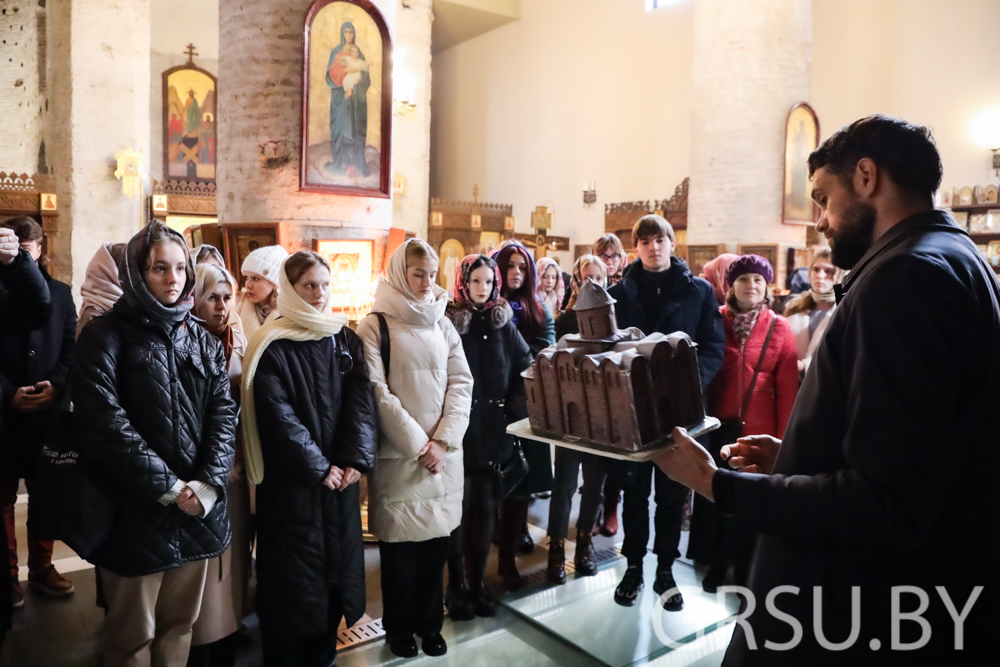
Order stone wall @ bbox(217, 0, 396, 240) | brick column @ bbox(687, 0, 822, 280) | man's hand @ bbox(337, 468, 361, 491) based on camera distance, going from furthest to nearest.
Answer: brick column @ bbox(687, 0, 822, 280), stone wall @ bbox(217, 0, 396, 240), man's hand @ bbox(337, 468, 361, 491)

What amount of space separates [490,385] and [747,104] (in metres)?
7.76

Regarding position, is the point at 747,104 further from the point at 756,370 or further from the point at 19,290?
the point at 19,290

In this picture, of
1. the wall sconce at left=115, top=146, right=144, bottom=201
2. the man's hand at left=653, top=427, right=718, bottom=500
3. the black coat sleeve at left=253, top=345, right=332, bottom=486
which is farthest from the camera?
the wall sconce at left=115, top=146, right=144, bottom=201

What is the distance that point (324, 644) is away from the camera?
2.85 meters

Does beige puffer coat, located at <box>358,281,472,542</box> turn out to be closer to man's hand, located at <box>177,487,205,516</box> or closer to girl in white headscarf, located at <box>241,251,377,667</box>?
Answer: girl in white headscarf, located at <box>241,251,377,667</box>

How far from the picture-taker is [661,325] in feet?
11.5

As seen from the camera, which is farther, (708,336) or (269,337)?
(708,336)

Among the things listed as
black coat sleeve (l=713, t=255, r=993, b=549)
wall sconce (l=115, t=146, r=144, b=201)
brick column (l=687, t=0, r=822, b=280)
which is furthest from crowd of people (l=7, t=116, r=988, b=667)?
wall sconce (l=115, t=146, r=144, b=201)

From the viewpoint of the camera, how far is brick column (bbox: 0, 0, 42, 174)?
12.6m

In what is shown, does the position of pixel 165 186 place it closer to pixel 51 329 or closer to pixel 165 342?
pixel 51 329

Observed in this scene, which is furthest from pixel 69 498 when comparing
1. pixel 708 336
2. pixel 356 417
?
pixel 708 336

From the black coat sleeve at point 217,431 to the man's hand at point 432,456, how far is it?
79 centimetres

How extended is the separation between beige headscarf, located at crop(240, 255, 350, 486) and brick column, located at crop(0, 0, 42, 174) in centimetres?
1262

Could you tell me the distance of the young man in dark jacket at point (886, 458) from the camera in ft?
3.88
